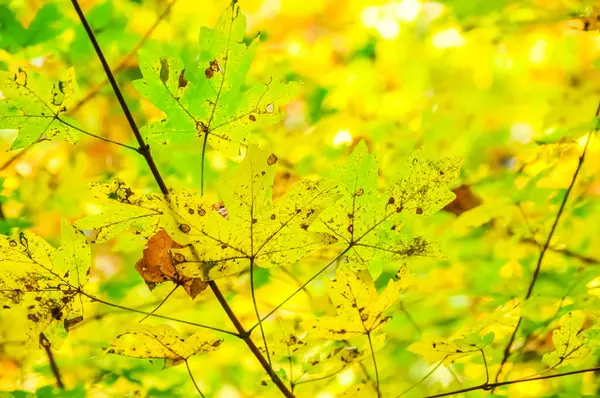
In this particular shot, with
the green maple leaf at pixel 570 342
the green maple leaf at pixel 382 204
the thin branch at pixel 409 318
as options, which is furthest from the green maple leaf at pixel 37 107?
the thin branch at pixel 409 318

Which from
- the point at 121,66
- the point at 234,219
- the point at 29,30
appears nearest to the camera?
the point at 234,219

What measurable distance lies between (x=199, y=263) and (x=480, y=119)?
0.83 meters

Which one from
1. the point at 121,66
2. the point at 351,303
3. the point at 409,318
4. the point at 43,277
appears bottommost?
the point at 409,318

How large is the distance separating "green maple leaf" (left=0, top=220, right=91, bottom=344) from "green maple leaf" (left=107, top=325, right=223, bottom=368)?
38 millimetres

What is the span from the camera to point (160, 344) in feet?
1.10

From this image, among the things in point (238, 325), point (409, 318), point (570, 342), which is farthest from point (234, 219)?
point (409, 318)

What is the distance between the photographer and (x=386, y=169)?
0.80 m

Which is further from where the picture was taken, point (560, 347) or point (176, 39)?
point (176, 39)

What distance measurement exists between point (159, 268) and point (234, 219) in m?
0.08

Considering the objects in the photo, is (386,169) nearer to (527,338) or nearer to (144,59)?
(527,338)

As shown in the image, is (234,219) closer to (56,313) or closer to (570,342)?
(56,313)

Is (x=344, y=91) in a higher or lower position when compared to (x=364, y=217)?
higher

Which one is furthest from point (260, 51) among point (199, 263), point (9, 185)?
point (199, 263)

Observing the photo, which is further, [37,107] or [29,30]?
[29,30]
